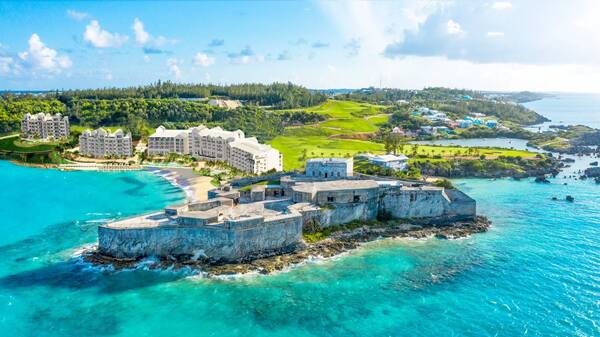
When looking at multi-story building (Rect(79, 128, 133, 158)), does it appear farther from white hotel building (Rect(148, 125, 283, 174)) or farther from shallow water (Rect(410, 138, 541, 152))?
shallow water (Rect(410, 138, 541, 152))

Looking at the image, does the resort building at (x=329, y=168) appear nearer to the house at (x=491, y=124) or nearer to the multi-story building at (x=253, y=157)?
the multi-story building at (x=253, y=157)

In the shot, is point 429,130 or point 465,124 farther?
point 465,124

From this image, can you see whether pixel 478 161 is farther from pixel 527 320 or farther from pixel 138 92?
pixel 138 92

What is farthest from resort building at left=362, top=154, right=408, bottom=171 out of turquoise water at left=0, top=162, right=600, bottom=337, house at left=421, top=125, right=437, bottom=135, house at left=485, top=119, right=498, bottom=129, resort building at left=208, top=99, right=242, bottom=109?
house at left=485, top=119, right=498, bottom=129

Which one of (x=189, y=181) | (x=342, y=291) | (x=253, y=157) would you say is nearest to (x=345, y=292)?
(x=342, y=291)

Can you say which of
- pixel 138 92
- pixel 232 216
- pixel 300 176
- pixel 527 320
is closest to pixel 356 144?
pixel 300 176

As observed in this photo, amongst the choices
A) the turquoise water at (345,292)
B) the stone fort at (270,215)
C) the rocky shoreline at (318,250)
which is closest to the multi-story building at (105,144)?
the turquoise water at (345,292)

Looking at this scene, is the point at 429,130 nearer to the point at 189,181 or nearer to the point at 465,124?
the point at 465,124
